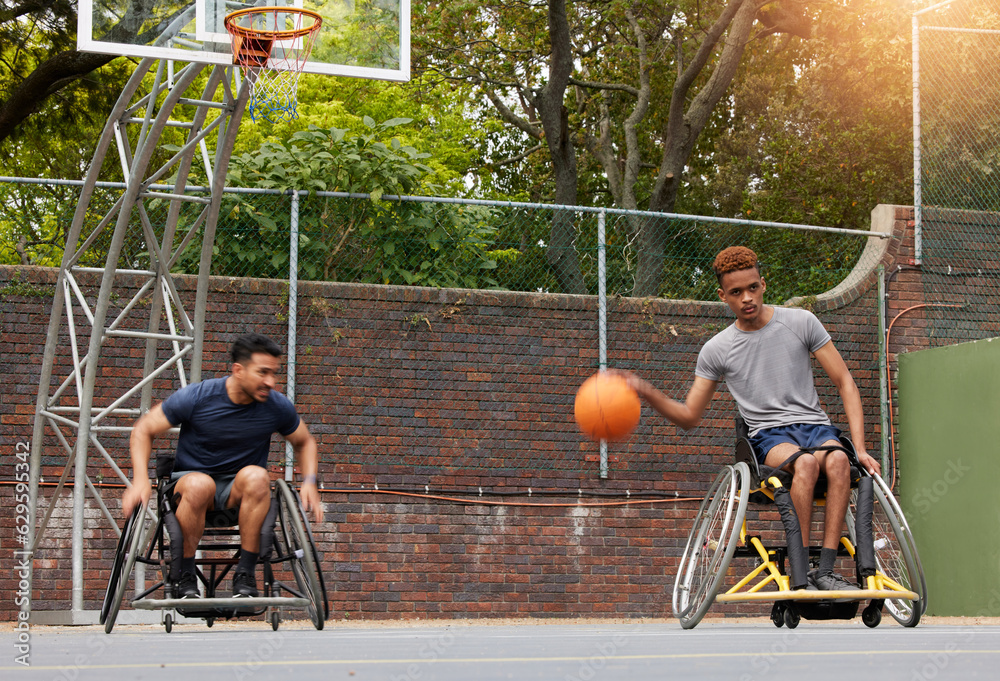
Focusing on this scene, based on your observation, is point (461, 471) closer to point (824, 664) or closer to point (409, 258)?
point (409, 258)

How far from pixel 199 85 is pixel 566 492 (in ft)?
47.7

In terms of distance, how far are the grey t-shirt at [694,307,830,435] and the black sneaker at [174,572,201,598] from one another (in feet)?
7.87

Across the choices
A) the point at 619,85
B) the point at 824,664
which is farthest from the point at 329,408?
the point at 619,85

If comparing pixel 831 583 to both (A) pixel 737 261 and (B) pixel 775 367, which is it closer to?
(B) pixel 775 367

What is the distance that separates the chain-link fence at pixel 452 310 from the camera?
860 cm

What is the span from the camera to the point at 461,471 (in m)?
8.62

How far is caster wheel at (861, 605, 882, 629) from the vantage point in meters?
4.54

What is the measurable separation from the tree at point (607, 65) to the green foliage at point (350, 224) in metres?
4.82

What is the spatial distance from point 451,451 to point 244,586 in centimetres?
410

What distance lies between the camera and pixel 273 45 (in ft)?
Answer: 22.3

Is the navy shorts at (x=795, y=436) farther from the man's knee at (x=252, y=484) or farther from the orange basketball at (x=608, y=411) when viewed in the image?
the man's knee at (x=252, y=484)

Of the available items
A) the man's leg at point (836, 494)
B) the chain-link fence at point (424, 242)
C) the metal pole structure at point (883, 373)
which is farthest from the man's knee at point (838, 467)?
the metal pole structure at point (883, 373)

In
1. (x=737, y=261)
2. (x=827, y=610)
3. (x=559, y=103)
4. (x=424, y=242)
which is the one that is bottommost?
(x=827, y=610)

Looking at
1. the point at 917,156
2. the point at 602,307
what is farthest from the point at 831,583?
the point at 917,156
